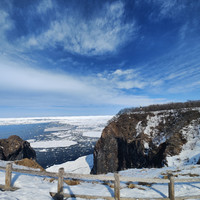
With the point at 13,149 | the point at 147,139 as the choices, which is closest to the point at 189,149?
the point at 147,139

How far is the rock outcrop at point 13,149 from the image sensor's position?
30.4 m

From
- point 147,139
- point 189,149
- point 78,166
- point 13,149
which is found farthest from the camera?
point 78,166

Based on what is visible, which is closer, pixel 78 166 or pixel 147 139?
pixel 147 139

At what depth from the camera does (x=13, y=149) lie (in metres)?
31.7

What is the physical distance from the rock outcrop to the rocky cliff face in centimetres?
1890

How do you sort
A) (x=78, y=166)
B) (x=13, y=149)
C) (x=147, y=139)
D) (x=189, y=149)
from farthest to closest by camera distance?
(x=78, y=166) → (x=13, y=149) → (x=147, y=139) → (x=189, y=149)

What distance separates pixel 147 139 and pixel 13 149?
30.5 metres

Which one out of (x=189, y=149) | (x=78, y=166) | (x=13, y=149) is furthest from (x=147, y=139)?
(x=13, y=149)

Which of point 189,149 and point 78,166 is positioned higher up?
point 189,149

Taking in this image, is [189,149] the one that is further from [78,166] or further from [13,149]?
[13,149]

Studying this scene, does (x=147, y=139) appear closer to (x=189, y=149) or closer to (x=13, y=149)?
(x=189, y=149)

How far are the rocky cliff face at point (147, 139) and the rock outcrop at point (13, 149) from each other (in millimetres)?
18897

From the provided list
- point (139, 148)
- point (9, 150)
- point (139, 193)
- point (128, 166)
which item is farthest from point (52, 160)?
point (139, 193)

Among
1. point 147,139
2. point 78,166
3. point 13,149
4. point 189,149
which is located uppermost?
point 147,139
